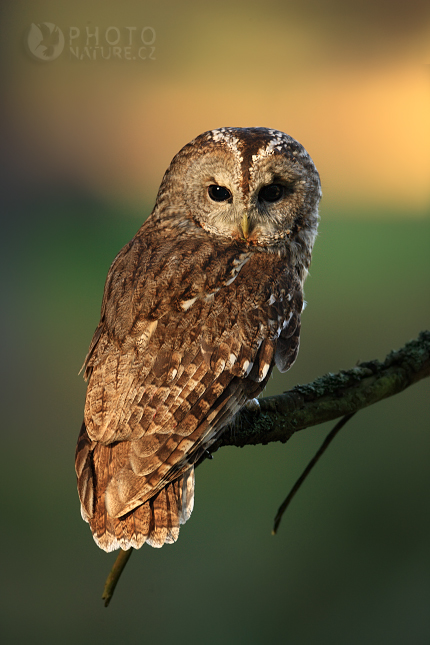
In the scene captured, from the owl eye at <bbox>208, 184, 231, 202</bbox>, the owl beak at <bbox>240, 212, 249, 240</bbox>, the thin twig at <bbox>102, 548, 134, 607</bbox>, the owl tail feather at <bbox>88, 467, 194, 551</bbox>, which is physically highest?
the owl eye at <bbox>208, 184, 231, 202</bbox>

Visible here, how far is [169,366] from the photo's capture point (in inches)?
45.9

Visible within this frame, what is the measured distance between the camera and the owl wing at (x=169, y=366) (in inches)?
44.6

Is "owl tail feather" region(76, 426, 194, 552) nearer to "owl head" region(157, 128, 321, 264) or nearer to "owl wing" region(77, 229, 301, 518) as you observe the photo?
"owl wing" region(77, 229, 301, 518)

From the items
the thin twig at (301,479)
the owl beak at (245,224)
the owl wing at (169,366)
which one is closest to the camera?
the owl wing at (169,366)

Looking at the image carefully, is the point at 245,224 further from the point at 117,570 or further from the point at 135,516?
the point at 117,570

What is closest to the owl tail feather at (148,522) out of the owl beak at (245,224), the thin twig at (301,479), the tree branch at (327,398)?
the tree branch at (327,398)

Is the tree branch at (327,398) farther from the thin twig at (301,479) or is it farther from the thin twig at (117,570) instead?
the thin twig at (117,570)

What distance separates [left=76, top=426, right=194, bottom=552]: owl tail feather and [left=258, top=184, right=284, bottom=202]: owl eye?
662 mm

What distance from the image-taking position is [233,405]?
3.97 ft

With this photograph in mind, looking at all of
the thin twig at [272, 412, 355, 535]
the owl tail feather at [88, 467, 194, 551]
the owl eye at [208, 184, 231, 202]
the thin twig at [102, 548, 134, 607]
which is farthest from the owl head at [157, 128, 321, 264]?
the thin twig at [102, 548, 134, 607]

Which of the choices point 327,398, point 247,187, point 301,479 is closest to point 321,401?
point 327,398

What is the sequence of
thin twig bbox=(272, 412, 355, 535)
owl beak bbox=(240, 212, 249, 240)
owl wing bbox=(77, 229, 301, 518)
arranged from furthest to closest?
thin twig bbox=(272, 412, 355, 535), owl beak bbox=(240, 212, 249, 240), owl wing bbox=(77, 229, 301, 518)

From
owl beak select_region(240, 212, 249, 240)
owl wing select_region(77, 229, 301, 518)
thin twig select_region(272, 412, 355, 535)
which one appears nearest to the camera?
owl wing select_region(77, 229, 301, 518)

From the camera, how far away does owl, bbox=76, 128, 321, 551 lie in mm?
1141
